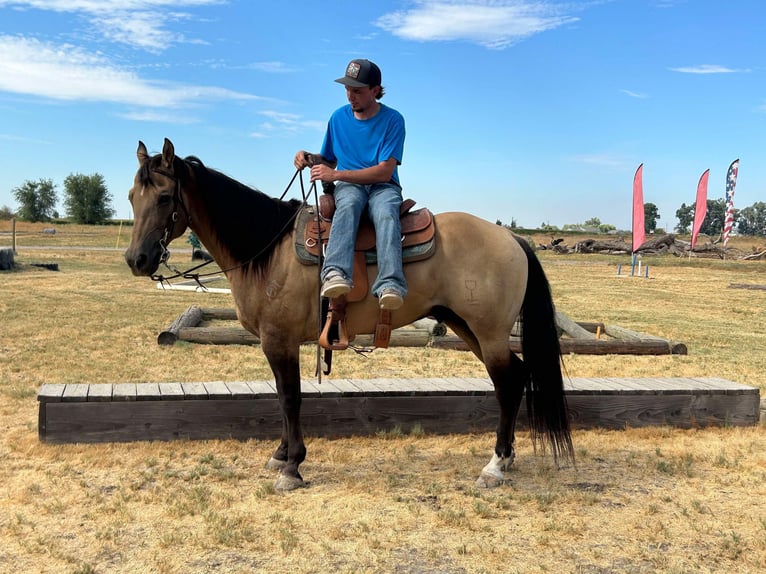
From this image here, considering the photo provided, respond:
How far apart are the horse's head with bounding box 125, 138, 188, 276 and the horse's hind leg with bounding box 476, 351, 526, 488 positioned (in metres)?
2.37

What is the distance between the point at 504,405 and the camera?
4875 mm

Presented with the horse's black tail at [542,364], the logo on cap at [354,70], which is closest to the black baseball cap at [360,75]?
the logo on cap at [354,70]

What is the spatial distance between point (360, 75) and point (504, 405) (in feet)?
8.25

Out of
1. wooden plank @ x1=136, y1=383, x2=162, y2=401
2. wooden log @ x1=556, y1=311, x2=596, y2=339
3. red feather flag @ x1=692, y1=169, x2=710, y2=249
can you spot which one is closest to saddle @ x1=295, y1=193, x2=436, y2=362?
wooden plank @ x1=136, y1=383, x2=162, y2=401

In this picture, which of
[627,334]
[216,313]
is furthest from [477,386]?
[216,313]

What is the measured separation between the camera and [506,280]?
462 centimetres

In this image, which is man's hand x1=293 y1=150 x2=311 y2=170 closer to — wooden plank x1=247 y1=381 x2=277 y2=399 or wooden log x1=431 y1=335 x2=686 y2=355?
wooden plank x1=247 y1=381 x2=277 y2=399

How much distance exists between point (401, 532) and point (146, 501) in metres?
1.61

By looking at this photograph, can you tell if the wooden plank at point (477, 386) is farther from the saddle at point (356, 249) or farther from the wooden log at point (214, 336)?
the wooden log at point (214, 336)

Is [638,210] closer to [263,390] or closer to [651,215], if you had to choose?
[263,390]

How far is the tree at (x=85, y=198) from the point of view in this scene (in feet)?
284

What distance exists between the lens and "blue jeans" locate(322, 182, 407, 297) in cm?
431

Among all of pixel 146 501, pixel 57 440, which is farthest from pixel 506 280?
pixel 57 440

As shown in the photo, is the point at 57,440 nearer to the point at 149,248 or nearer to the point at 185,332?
the point at 149,248
